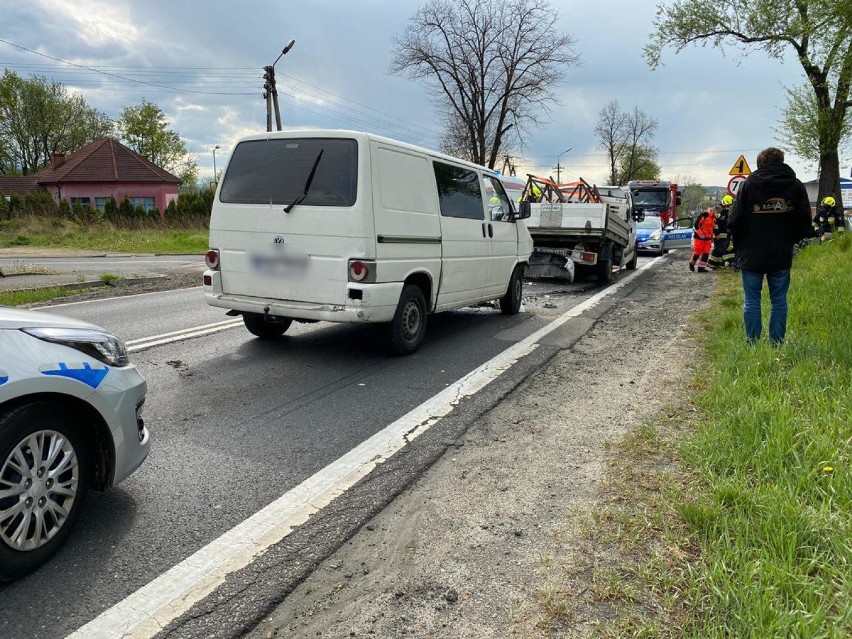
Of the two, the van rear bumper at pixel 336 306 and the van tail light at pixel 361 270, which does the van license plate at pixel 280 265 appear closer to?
the van rear bumper at pixel 336 306

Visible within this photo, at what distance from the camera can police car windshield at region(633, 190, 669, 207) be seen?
30.1m

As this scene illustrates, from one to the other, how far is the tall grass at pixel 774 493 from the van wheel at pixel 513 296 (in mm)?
3959

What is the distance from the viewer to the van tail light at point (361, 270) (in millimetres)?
5734

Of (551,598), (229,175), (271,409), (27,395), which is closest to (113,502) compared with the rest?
(27,395)

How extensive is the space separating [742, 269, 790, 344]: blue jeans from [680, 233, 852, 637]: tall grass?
0.29 metres

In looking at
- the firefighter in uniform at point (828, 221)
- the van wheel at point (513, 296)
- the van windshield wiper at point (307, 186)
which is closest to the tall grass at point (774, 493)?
the van windshield wiper at point (307, 186)

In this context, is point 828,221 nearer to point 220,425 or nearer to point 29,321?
point 220,425

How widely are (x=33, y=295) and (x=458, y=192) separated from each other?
307 inches

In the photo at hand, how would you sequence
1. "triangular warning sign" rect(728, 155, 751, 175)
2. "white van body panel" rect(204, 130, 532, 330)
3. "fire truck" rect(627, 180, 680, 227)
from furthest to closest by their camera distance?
"fire truck" rect(627, 180, 680, 227) → "triangular warning sign" rect(728, 155, 751, 175) → "white van body panel" rect(204, 130, 532, 330)

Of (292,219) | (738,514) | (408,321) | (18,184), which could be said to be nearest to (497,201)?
(408,321)

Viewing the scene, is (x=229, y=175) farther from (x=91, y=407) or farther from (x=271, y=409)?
(x=91, y=407)

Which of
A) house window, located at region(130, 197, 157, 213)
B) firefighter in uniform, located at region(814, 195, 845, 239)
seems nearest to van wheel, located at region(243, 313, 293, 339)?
firefighter in uniform, located at region(814, 195, 845, 239)

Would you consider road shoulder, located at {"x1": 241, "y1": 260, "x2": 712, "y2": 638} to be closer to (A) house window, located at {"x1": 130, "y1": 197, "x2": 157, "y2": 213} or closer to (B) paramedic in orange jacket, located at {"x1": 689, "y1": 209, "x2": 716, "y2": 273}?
(B) paramedic in orange jacket, located at {"x1": 689, "y1": 209, "x2": 716, "y2": 273}

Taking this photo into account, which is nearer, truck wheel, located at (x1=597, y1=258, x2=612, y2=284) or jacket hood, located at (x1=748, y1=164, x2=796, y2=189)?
jacket hood, located at (x1=748, y1=164, x2=796, y2=189)
